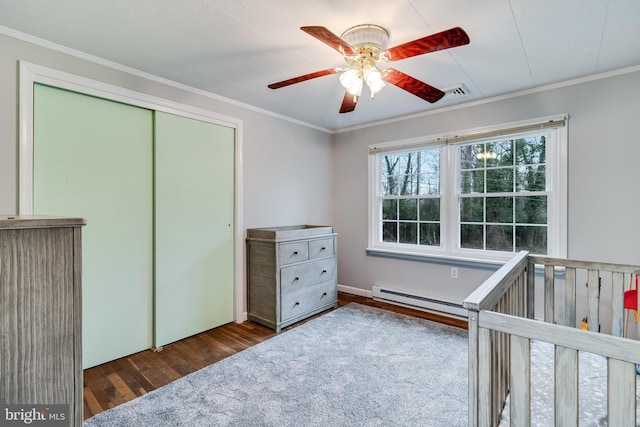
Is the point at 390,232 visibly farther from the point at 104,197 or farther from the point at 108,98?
the point at 108,98

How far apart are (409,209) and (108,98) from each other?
10.5ft

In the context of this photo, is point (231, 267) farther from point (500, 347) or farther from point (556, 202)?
point (556, 202)

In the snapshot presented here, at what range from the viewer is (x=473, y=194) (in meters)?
3.25

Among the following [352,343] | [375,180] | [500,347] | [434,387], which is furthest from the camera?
[375,180]

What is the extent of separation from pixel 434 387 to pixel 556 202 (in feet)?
6.63

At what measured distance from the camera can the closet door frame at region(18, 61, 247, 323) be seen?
1897 millimetres

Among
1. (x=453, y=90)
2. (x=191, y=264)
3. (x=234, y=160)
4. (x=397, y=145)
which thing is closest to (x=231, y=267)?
(x=191, y=264)

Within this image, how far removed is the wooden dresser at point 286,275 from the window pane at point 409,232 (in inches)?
39.7

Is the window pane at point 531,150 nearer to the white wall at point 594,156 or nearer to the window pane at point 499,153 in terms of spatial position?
the window pane at point 499,153

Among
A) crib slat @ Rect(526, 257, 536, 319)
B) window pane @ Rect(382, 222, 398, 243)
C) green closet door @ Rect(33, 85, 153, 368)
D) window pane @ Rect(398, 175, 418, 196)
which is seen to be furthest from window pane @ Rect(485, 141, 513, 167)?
green closet door @ Rect(33, 85, 153, 368)

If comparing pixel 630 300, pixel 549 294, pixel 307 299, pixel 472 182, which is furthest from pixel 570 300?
pixel 307 299

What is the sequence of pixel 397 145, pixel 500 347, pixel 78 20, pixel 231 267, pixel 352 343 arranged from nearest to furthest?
pixel 500 347 < pixel 78 20 < pixel 352 343 < pixel 231 267 < pixel 397 145

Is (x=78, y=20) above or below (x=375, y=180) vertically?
above

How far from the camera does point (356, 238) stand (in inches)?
162
